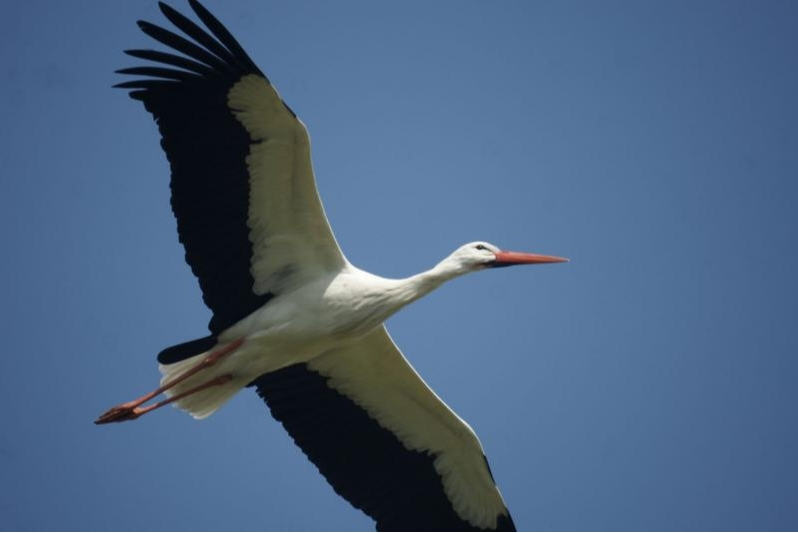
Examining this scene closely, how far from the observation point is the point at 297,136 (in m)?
8.18

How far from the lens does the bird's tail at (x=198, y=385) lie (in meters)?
8.62

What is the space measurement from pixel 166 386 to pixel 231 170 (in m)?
1.72

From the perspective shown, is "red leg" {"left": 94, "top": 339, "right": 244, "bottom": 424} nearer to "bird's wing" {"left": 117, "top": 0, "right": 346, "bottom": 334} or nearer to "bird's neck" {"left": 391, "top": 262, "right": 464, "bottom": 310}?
"bird's wing" {"left": 117, "top": 0, "right": 346, "bottom": 334}

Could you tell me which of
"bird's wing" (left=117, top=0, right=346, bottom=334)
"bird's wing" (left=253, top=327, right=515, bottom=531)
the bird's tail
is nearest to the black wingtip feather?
"bird's wing" (left=117, top=0, right=346, bottom=334)

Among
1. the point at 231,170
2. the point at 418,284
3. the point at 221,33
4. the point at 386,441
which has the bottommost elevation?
the point at 386,441

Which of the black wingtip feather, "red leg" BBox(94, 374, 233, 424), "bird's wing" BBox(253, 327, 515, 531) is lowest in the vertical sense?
"bird's wing" BBox(253, 327, 515, 531)

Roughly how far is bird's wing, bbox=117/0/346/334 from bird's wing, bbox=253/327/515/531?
960mm

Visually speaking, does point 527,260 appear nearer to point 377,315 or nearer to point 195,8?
point 377,315

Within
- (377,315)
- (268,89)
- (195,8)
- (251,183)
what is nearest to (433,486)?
(377,315)

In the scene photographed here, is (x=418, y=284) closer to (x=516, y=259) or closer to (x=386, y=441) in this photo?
(x=516, y=259)

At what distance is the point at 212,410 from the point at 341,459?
124 cm

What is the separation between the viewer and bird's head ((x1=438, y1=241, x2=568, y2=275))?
8.65 m

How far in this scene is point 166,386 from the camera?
8.52m

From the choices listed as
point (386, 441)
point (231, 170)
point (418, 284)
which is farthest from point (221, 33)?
point (386, 441)
